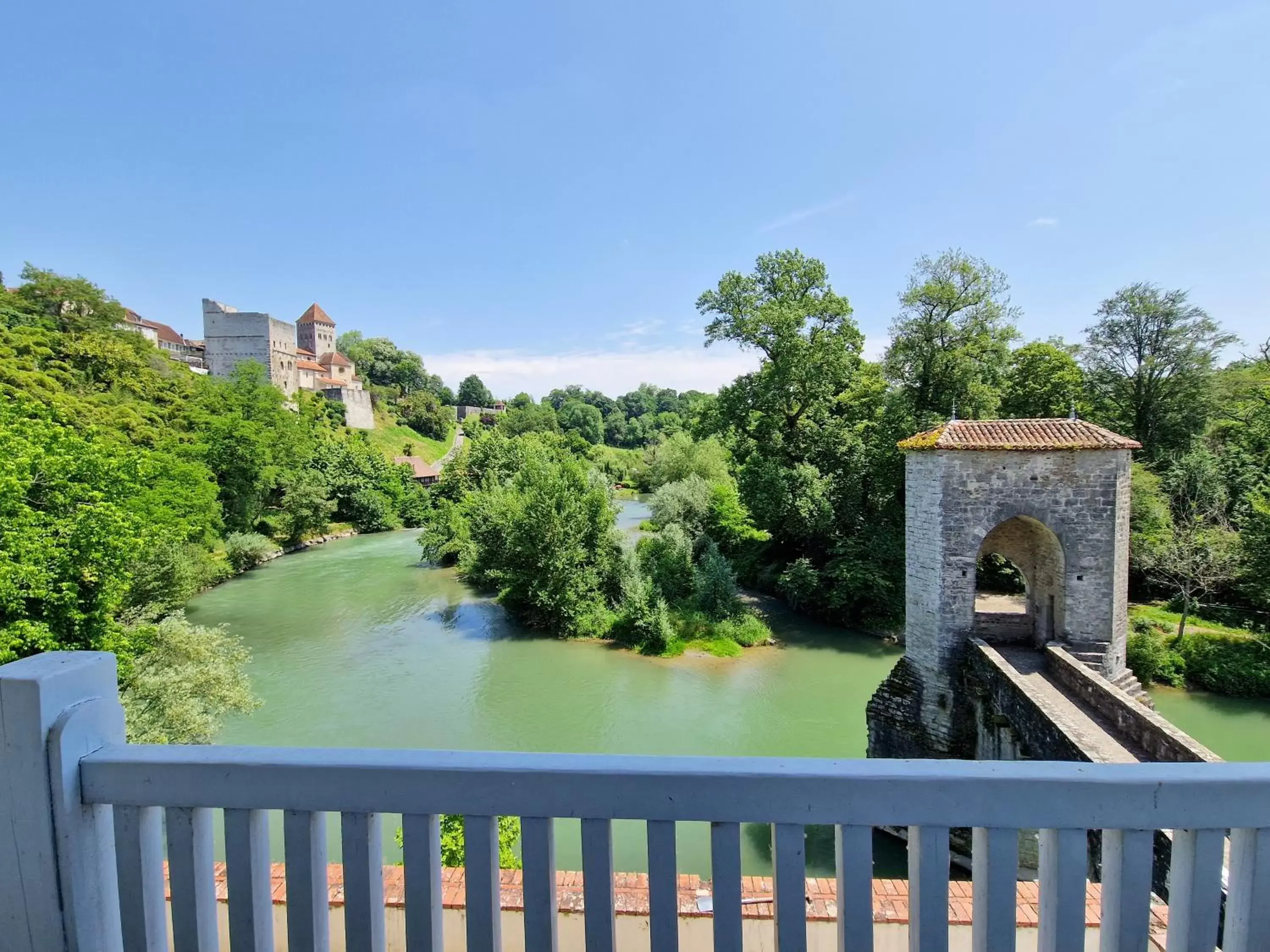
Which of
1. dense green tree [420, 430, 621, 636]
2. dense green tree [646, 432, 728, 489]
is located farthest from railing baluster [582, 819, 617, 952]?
dense green tree [646, 432, 728, 489]

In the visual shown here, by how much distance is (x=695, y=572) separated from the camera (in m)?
18.9

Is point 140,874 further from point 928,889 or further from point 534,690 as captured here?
point 534,690

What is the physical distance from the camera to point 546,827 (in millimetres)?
1179

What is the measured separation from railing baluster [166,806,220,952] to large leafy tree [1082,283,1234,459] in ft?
79.1

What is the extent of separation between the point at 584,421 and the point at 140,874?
78.5m

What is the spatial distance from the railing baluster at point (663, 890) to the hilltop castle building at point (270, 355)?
55.9 meters

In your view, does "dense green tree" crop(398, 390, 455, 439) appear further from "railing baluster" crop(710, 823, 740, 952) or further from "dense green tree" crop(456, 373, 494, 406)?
"railing baluster" crop(710, 823, 740, 952)

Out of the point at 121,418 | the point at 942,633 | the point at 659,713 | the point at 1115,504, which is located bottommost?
the point at 659,713

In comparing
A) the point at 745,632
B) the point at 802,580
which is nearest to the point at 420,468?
the point at 745,632

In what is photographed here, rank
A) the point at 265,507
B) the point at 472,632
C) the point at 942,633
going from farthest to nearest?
the point at 265,507
the point at 472,632
the point at 942,633

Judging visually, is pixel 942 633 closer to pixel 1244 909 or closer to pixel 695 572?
pixel 1244 909

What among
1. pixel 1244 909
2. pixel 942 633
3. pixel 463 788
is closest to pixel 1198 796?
pixel 1244 909

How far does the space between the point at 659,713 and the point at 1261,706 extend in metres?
12.4

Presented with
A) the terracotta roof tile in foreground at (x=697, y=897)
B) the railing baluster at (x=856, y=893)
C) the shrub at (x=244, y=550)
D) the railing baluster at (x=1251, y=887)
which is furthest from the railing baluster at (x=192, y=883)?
the shrub at (x=244, y=550)
